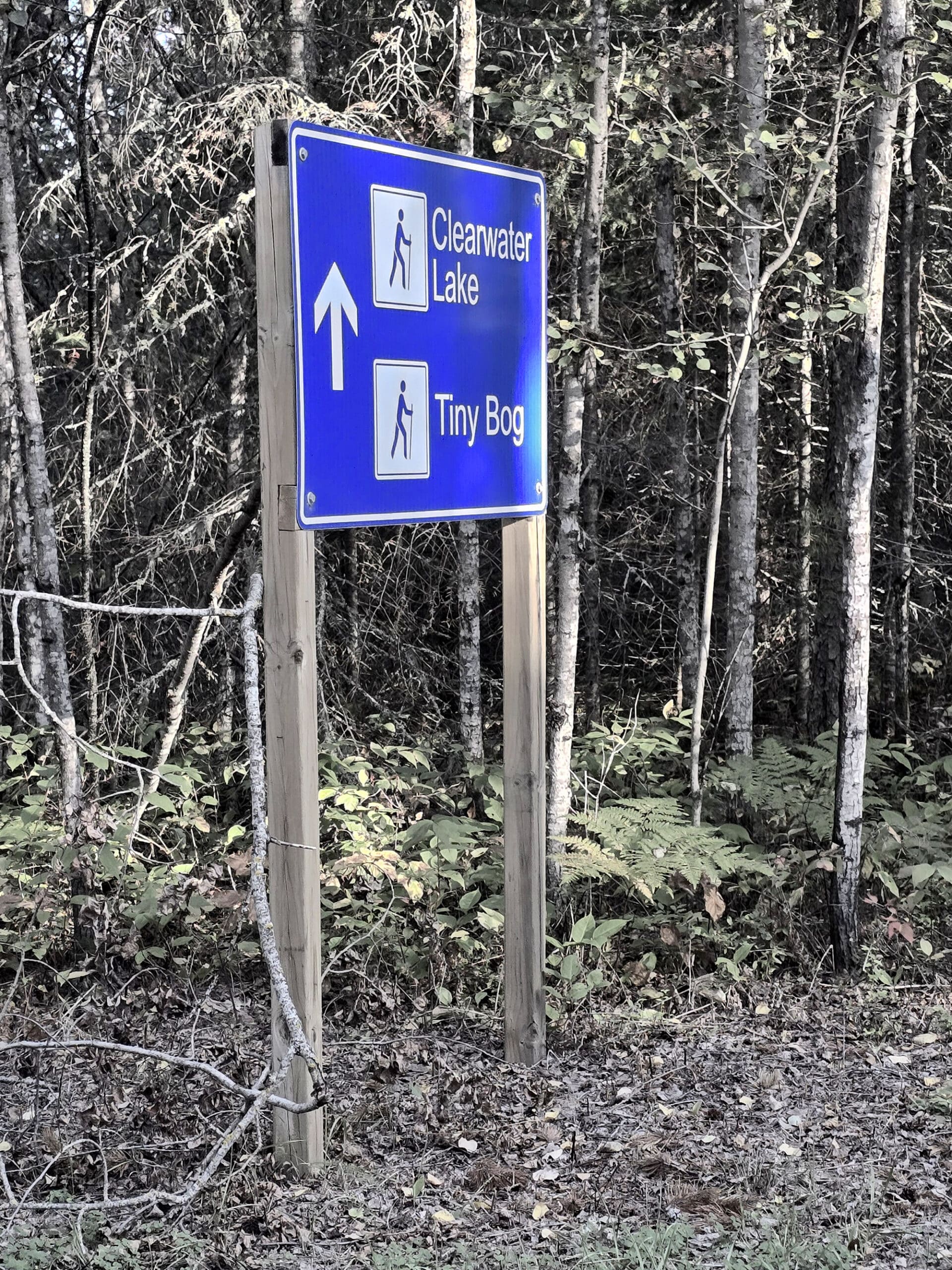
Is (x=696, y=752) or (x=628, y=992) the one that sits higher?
(x=696, y=752)

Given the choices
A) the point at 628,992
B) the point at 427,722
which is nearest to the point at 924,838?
the point at 628,992

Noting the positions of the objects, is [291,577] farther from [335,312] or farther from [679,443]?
[679,443]

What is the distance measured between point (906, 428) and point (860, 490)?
433 cm

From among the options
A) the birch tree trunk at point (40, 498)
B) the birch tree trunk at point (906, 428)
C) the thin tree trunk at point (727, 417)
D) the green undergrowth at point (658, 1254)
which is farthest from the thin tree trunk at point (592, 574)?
the green undergrowth at point (658, 1254)

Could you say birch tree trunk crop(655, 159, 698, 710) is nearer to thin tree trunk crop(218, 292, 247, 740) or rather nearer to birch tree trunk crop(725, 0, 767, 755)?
birch tree trunk crop(725, 0, 767, 755)

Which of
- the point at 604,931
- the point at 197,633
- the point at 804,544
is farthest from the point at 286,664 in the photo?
the point at 804,544

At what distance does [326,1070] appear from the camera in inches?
183

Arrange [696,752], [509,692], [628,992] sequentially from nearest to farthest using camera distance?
[509,692] → [628,992] → [696,752]

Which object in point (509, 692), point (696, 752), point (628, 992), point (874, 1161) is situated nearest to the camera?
point (874, 1161)

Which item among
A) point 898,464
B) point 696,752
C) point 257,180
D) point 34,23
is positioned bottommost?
point 696,752

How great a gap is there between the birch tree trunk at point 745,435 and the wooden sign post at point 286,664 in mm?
3641

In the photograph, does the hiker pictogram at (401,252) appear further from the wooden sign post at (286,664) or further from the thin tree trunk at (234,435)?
the thin tree trunk at (234,435)

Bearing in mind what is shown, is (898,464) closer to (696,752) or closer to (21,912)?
(696,752)

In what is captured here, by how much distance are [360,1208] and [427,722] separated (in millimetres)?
5563
